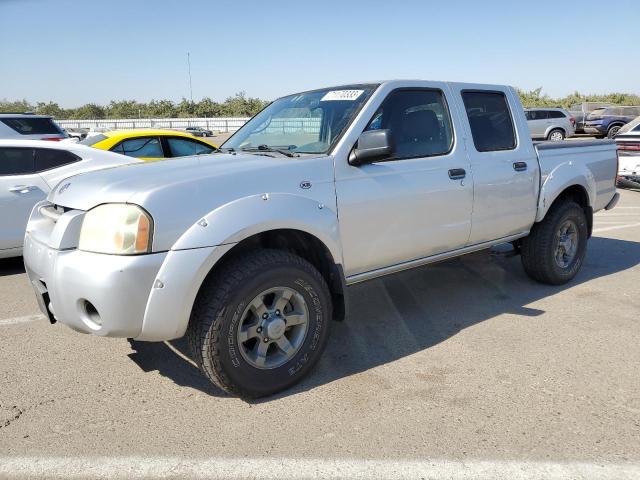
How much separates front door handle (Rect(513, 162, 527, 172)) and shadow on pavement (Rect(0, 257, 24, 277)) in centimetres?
527

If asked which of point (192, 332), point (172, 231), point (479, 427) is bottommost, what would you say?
point (479, 427)

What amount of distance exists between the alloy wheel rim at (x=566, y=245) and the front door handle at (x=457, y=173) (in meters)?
1.60

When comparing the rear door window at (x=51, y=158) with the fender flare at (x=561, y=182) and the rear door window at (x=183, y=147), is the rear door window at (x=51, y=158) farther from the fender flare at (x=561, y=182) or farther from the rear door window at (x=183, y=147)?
Answer: the fender flare at (x=561, y=182)

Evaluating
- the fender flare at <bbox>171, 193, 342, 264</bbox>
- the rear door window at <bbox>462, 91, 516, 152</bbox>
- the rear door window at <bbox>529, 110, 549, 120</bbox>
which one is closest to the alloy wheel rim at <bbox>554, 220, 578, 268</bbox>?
the rear door window at <bbox>462, 91, 516, 152</bbox>

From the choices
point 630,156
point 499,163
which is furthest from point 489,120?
point 630,156

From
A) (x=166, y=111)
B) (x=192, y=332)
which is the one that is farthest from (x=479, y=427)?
(x=166, y=111)

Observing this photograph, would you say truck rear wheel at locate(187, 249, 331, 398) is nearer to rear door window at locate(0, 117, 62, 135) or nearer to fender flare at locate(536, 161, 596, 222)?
fender flare at locate(536, 161, 596, 222)

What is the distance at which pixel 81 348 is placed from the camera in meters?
3.74

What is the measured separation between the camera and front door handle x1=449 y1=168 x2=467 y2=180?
12.8ft

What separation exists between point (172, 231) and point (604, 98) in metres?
57.2

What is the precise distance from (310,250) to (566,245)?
3.06 meters

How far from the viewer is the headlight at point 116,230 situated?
258cm

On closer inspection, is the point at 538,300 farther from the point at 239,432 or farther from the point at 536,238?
the point at 239,432

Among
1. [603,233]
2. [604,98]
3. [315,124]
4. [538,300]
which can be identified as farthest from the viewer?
[604,98]
